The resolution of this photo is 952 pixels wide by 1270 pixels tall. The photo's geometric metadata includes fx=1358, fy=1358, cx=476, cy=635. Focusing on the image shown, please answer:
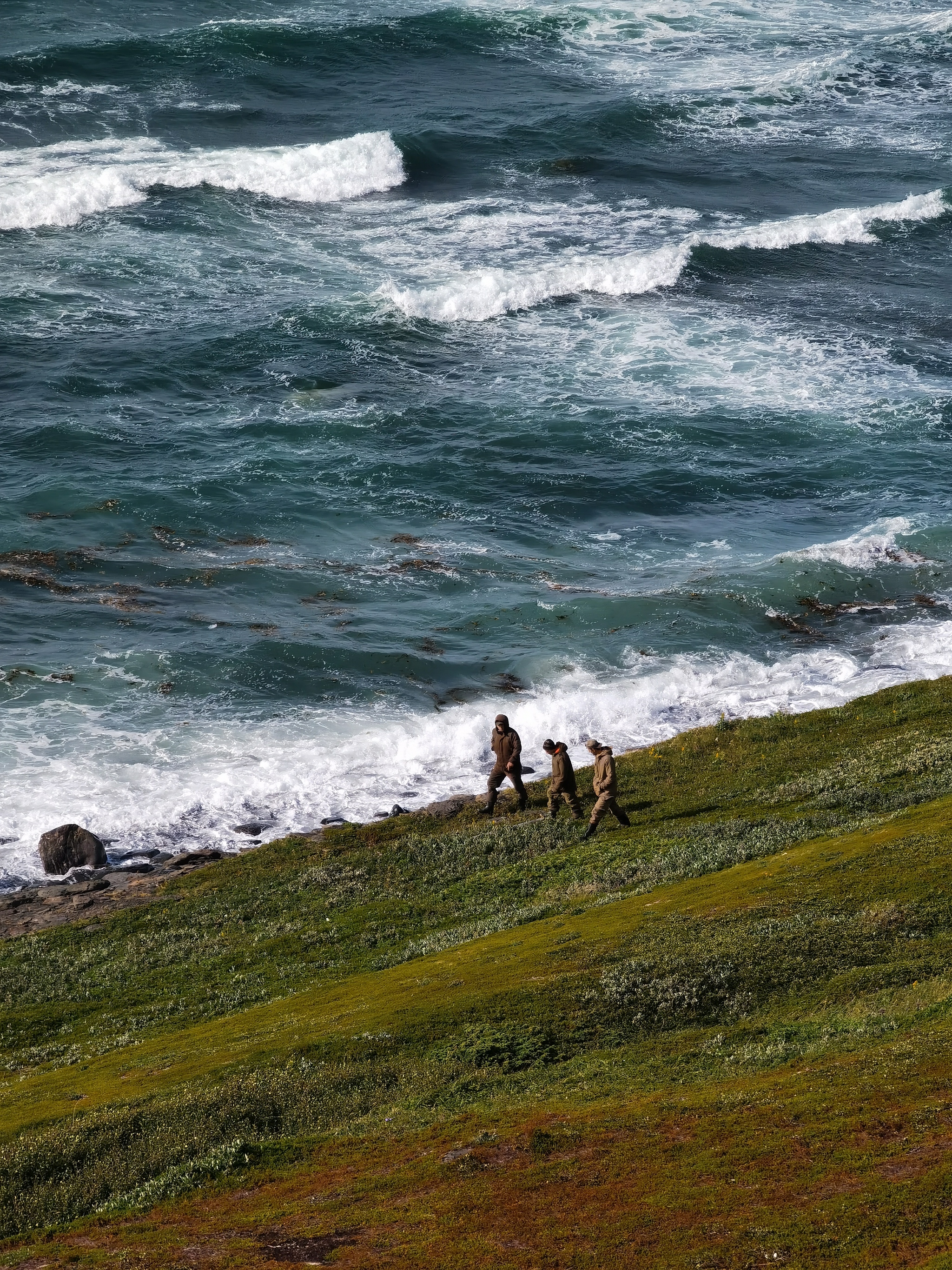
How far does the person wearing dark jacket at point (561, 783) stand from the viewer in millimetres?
29344

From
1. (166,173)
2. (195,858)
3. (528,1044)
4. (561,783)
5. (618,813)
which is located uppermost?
(166,173)

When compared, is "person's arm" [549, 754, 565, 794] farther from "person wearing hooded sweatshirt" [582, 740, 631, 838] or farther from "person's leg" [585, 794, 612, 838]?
"person's leg" [585, 794, 612, 838]

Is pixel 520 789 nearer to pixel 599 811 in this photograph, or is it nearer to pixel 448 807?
pixel 448 807

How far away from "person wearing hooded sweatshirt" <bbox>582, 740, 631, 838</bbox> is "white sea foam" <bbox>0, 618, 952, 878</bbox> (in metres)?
6.78

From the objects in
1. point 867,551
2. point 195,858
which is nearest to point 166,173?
point 867,551

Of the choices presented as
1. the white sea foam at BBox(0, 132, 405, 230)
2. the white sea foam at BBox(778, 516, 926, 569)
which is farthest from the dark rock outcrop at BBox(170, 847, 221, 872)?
the white sea foam at BBox(0, 132, 405, 230)

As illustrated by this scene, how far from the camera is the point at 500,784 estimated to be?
104 ft

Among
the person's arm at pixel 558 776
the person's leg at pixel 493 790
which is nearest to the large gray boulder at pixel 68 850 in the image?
the person's leg at pixel 493 790

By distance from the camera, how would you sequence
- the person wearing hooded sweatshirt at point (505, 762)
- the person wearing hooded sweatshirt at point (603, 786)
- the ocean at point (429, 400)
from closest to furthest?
1. the person wearing hooded sweatshirt at point (603, 786)
2. the person wearing hooded sweatshirt at point (505, 762)
3. the ocean at point (429, 400)

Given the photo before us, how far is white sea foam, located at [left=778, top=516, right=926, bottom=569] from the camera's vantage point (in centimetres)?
4628

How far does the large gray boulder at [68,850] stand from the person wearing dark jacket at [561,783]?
10.5 meters

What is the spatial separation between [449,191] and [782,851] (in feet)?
205

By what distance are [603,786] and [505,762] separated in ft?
9.99

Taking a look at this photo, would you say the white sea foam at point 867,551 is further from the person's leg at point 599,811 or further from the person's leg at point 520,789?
the person's leg at point 599,811
